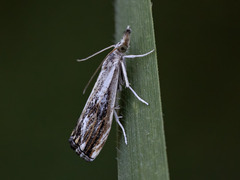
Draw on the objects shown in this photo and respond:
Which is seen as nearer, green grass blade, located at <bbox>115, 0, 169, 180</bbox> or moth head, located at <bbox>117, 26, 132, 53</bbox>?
green grass blade, located at <bbox>115, 0, 169, 180</bbox>

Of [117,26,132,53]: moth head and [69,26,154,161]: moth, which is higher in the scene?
[117,26,132,53]: moth head

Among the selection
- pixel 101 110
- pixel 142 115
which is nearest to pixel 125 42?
pixel 101 110

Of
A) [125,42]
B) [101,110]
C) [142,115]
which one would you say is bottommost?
[101,110]

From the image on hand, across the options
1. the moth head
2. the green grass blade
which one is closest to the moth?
the moth head

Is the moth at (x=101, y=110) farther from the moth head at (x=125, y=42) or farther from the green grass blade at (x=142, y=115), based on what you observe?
the green grass blade at (x=142, y=115)

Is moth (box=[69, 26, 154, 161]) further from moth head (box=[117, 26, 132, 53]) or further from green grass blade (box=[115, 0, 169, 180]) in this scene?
green grass blade (box=[115, 0, 169, 180])

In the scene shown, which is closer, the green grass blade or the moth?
the green grass blade

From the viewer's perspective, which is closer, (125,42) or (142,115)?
(142,115)

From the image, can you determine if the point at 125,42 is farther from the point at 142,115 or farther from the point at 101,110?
the point at 142,115
